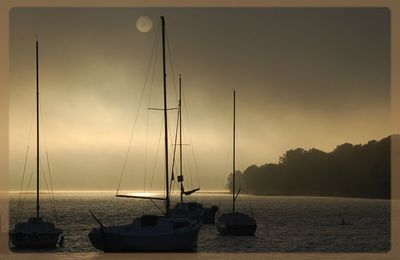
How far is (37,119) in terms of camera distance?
36344mm

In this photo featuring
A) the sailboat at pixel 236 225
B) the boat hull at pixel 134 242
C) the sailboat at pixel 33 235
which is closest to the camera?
the boat hull at pixel 134 242

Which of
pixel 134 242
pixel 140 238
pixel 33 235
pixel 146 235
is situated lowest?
pixel 33 235

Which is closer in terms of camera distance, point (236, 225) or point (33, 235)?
point (33, 235)

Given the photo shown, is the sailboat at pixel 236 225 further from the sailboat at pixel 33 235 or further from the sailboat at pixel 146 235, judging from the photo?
the sailboat at pixel 146 235

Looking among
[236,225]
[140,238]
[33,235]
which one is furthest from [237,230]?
[140,238]

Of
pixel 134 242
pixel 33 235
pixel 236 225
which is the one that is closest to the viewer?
pixel 134 242

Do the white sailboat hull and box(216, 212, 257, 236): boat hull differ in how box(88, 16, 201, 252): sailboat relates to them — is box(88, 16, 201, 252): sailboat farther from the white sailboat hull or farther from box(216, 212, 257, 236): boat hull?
box(216, 212, 257, 236): boat hull

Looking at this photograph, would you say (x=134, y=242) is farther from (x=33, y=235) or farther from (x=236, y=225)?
(x=236, y=225)

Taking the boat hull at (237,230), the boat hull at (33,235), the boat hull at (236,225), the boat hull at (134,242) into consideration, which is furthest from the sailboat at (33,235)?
the boat hull at (237,230)

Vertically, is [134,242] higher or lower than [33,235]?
higher

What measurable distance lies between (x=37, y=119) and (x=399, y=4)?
71.5 feet

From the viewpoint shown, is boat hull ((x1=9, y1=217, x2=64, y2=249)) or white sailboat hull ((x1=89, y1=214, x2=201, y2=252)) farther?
boat hull ((x1=9, y1=217, x2=64, y2=249))

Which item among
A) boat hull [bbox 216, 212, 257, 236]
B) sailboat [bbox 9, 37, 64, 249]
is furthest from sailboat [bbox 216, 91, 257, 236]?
sailboat [bbox 9, 37, 64, 249]

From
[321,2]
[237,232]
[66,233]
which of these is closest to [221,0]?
[321,2]
